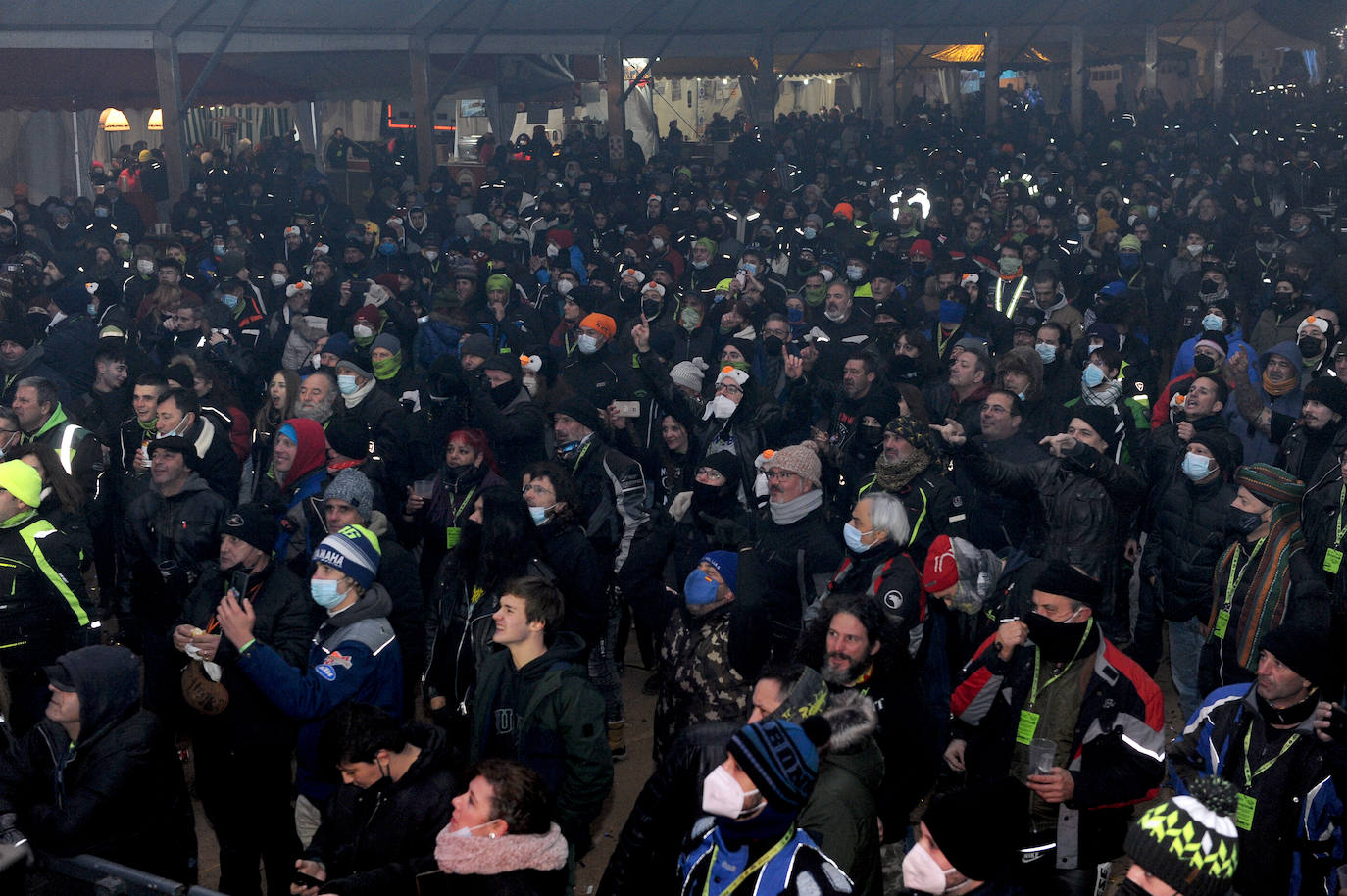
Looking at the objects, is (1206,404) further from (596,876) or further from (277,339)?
(277,339)

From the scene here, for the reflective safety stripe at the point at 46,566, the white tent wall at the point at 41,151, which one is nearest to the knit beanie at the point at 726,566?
the reflective safety stripe at the point at 46,566

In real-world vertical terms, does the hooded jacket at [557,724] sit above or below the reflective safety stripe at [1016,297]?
below

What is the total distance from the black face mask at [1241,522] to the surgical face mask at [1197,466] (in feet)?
0.69

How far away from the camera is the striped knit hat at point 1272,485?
212 inches

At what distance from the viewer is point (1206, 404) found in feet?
21.8

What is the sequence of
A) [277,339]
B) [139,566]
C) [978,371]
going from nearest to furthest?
[139,566], [978,371], [277,339]

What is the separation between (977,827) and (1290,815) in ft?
5.12

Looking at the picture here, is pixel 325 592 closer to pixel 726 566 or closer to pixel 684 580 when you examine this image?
pixel 726 566

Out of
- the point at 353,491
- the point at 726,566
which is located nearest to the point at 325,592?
the point at 353,491

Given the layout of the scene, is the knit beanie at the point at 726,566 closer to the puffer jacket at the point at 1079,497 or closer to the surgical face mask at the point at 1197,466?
the puffer jacket at the point at 1079,497

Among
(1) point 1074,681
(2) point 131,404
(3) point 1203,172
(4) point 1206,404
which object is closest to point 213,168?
(2) point 131,404

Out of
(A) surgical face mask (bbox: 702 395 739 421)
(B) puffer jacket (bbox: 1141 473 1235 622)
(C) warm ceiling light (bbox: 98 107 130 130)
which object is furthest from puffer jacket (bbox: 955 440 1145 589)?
(C) warm ceiling light (bbox: 98 107 130 130)

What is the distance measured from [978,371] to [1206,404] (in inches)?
59.4

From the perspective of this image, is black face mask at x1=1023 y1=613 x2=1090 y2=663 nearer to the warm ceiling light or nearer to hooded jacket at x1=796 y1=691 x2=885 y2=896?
hooded jacket at x1=796 y1=691 x2=885 y2=896
